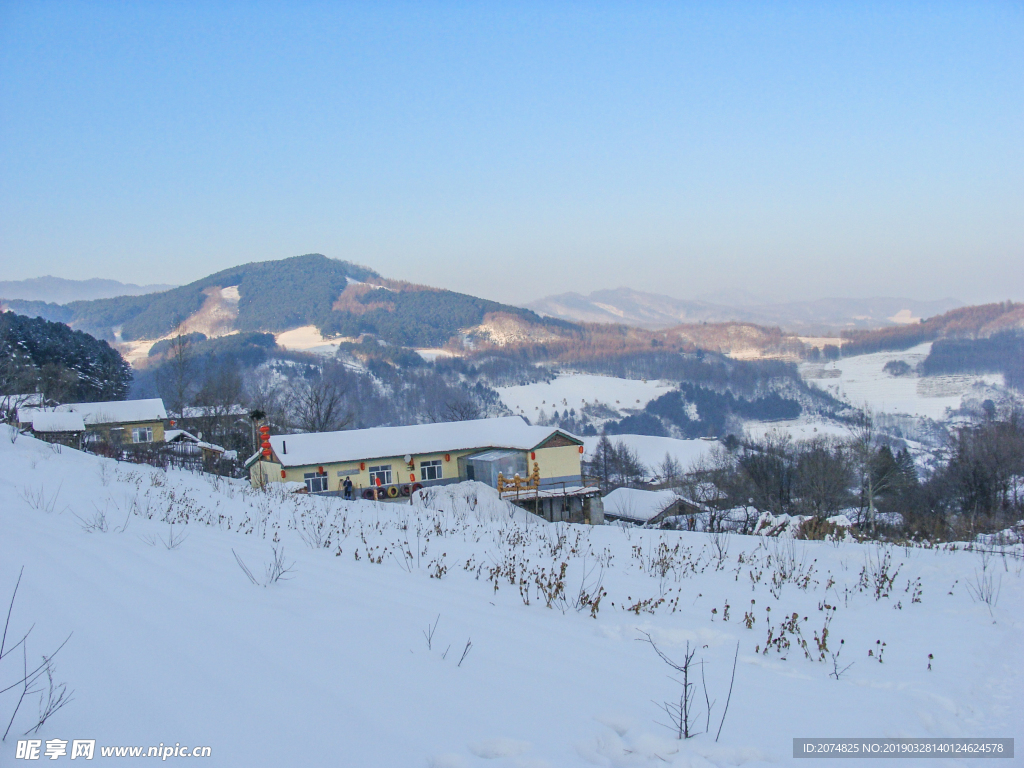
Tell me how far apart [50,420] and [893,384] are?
138m

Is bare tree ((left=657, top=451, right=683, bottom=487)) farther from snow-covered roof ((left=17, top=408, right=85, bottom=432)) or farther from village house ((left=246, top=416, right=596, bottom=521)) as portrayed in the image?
snow-covered roof ((left=17, top=408, right=85, bottom=432))

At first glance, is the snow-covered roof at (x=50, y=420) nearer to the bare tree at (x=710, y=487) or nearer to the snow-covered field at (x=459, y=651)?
the snow-covered field at (x=459, y=651)

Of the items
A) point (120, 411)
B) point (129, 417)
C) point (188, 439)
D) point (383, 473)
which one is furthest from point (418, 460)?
point (120, 411)

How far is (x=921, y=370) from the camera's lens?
120312mm

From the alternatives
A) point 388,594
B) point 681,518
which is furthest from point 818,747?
point 681,518

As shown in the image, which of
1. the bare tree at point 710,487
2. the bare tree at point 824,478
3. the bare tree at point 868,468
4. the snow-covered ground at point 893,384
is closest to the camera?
the bare tree at point 868,468

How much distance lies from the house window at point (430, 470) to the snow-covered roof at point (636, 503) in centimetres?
1021

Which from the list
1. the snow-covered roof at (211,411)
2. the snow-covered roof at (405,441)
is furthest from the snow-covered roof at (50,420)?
the snow-covered roof at (405,441)

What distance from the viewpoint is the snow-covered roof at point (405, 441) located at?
3028 centimetres

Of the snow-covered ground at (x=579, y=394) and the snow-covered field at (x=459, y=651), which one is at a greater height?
the snow-covered field at (x=459, y=651)

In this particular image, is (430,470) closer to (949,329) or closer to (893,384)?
(893,384)

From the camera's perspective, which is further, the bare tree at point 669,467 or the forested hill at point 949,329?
the forested hill at point 949,329

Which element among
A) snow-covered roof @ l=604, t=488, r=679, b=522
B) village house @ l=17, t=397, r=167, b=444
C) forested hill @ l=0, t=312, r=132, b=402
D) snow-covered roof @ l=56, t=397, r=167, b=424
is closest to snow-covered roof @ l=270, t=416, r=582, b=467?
snow-covered roof @ l=604, t=488, r=679, b=522

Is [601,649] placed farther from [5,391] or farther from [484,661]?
[5,391]
